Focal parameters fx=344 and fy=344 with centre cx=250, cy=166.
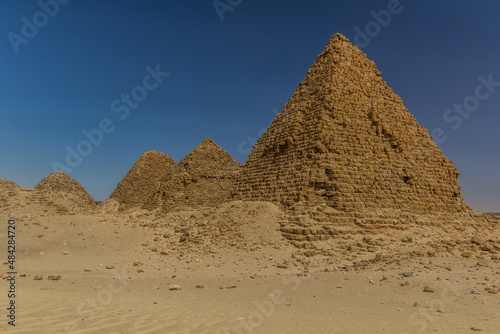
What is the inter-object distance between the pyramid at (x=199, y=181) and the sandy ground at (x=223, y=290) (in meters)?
18.8

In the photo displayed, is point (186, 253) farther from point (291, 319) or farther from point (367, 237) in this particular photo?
point (291, 319)

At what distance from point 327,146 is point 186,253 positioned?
7.35m

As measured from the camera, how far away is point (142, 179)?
3997 centimetres

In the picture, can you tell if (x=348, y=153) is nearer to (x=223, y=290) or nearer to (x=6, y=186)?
(x=223, y=290)

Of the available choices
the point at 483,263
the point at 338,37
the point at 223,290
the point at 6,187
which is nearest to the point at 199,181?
the point at 6,187

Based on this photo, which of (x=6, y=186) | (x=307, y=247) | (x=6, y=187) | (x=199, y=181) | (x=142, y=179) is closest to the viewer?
(x=307, y=247)

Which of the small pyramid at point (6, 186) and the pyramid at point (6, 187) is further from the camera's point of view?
the small pyramid at point (6, 186)

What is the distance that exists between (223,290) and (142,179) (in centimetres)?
3527

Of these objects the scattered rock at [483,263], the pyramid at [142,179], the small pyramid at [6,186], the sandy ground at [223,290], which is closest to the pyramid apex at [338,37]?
the sandy ground at [223,290]

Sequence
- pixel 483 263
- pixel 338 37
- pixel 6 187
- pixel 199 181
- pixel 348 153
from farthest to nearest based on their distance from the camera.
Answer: pixel 199 181
pixel 338 37
pixel 6 187
pixel 348 153
pixel 483 263

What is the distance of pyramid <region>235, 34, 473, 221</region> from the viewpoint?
549 inches

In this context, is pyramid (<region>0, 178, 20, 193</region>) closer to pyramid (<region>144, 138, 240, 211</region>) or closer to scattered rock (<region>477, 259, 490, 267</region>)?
pyramid (<region>144, 138, 240, 211</region>)

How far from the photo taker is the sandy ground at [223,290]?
4316 mm

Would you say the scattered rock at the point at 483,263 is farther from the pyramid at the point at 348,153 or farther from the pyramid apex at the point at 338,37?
the pyramid apex at the point at 338,37
